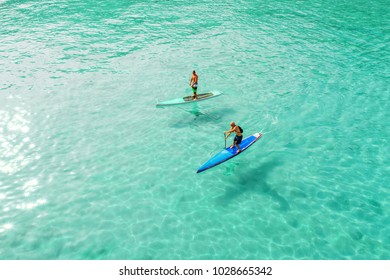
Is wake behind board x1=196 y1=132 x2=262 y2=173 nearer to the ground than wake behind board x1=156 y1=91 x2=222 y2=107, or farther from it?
nearer to the ground

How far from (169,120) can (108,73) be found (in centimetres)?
1024

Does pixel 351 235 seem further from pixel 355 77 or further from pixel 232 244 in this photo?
pixel 355 77

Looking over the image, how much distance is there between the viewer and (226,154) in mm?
18297

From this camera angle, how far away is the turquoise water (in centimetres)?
1464

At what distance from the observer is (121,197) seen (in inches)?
659

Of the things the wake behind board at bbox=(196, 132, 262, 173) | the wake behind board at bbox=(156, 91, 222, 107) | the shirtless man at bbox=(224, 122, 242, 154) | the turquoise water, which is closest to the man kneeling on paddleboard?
the shirtless man at bbox=(224, 122, 242, 154)

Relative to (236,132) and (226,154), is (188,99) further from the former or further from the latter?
(226,154)

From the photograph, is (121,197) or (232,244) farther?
(121,197)

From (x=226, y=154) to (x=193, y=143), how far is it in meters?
3.19

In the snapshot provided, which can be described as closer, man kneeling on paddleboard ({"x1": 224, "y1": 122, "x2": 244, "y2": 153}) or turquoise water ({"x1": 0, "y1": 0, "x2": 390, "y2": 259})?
turquoise water ({"x1": 0, "y1": 0, "x2": 390, "y2": 259})

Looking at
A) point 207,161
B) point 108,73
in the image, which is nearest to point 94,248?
point 207,161

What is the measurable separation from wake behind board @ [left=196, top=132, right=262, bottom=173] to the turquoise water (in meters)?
0.73

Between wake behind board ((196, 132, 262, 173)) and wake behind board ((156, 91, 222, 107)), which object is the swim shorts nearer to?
wake behind board ((196, 132, 262, 173))

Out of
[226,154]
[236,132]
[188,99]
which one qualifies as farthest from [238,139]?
[188,99]
